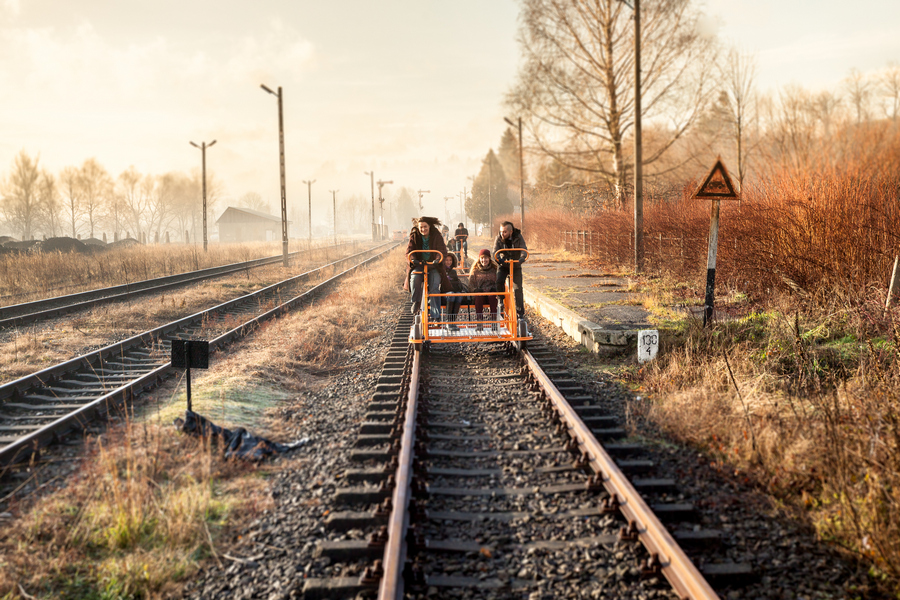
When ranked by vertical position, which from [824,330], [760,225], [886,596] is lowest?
[886,596]

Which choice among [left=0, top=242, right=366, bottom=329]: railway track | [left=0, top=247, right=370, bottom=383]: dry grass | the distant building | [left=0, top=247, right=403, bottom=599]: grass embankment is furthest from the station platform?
the distant building

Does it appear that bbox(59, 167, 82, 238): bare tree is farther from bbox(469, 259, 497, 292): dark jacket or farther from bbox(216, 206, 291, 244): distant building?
bbox(469, 259, 497, 292): dark jacket

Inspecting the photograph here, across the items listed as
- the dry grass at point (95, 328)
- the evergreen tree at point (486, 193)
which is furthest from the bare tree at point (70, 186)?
the dry grass at point (95, 328)

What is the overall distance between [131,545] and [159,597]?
646 millimetres

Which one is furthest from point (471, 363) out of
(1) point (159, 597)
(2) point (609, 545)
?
(1) point (159, 597)

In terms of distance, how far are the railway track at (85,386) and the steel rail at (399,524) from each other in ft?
10.2

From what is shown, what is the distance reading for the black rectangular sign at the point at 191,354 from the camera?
5910 mm

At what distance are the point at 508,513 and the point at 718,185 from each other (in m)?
6.28

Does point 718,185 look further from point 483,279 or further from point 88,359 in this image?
point 88,359

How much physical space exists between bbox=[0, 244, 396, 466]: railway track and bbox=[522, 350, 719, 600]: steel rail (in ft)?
14.7

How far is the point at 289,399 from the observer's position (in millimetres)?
6895

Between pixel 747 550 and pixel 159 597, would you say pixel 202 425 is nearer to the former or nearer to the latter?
pixel 159 597

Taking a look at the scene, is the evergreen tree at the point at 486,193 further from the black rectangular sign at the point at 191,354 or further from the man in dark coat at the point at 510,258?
the black rectangular sign at the point at 191,354

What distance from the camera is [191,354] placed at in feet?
19.6
